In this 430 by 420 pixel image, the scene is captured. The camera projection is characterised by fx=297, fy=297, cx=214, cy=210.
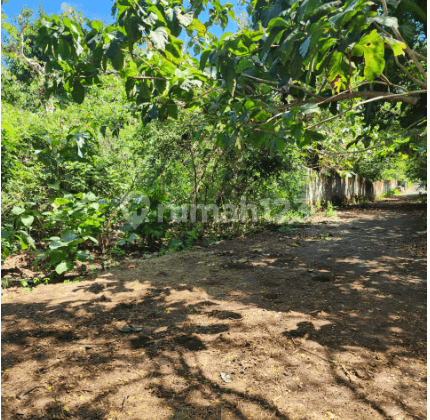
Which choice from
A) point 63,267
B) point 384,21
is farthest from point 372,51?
point 63,267

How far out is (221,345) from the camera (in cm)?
243

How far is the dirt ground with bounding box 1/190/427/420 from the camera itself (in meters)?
1.79

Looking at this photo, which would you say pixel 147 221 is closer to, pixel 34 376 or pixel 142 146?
pixel 142 146

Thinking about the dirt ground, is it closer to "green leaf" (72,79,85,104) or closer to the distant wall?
"green leaf" (72,79,85,104)

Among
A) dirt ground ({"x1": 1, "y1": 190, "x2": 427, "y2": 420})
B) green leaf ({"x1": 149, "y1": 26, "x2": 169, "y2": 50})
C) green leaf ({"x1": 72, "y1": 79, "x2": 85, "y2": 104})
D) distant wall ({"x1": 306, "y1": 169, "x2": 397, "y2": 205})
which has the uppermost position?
green leaf ({"x1": 149, "y1": 26, "x2": 169, "y2": 50})

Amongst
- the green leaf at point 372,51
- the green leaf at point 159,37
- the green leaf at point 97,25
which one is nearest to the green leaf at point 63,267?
the green leaf at point 97,25

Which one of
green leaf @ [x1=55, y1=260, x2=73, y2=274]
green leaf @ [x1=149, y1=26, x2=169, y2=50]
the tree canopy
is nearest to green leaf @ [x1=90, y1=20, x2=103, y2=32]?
the tree canopy

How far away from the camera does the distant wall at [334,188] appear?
474 inches

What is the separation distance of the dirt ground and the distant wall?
6122 millimetres

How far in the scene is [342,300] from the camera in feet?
10.7

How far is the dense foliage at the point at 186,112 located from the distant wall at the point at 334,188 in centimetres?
266

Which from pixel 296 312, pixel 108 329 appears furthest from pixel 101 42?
pixel 296 312

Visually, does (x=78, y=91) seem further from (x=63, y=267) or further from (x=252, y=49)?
(x=63, y=267)

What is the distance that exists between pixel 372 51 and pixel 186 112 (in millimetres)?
4441
